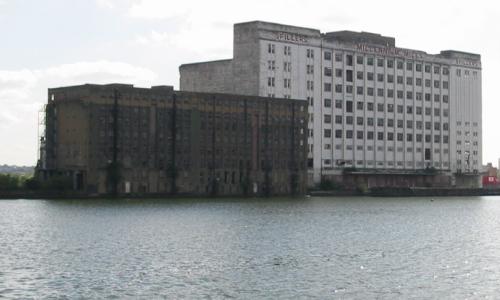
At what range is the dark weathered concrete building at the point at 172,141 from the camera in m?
164

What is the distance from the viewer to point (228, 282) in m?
51.4

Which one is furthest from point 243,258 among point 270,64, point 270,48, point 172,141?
point 270,48

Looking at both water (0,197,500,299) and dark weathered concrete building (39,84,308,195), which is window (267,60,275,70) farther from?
water (0,197,500,299)

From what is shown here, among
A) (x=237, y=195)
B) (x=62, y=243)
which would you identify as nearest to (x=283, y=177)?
(x=237, y=195)

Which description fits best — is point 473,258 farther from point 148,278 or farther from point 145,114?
point 145,114

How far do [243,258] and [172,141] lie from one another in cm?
11182

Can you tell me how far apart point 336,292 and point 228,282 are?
6.31 metres

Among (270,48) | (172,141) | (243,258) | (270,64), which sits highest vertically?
(270,48)

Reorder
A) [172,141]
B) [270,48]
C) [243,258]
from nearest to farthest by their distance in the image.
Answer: [243,258] < [172,141] < [270,48]

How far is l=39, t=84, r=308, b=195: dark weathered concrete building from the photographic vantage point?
164500 millimetres

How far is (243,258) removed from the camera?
207ft

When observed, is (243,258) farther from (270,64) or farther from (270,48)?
(270,48)

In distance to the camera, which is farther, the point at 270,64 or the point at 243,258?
the point at 270,64

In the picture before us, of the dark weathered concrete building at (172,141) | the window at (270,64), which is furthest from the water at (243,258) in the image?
the window at (270,64)
